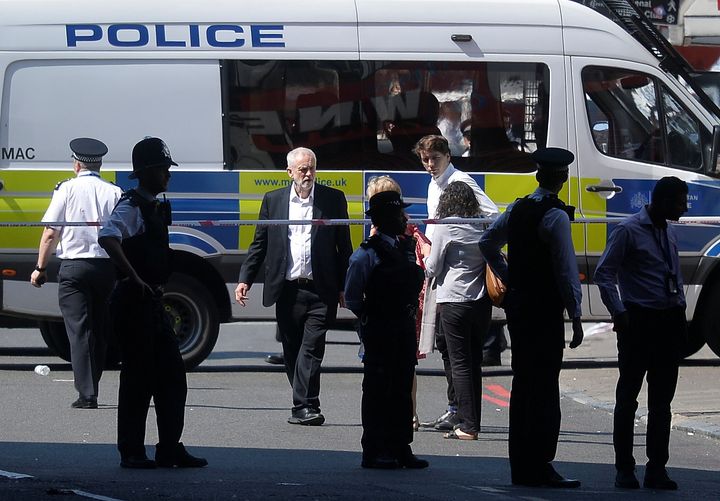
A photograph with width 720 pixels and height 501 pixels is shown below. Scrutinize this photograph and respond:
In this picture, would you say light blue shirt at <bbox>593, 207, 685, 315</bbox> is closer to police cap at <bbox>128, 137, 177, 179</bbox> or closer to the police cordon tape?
the police cordon tape

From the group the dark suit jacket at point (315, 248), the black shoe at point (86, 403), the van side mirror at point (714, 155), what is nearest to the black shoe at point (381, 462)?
the dark suit jacket at point (315, 248)

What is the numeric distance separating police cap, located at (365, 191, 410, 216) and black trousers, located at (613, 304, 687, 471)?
53.1 inches

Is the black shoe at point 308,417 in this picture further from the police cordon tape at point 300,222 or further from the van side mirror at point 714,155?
the van side mirror at point 714,155

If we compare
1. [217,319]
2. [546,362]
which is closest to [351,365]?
[217,319]

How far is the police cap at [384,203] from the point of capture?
27.3 feet

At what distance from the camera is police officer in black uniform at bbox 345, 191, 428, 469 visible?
26.9ft

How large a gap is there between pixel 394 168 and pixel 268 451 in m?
3.96

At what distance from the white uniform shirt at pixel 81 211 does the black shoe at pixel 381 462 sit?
3123 millimetres

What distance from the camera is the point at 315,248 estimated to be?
10047mm

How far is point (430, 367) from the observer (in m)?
13.5

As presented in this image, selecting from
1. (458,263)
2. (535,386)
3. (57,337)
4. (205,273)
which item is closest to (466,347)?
(458,263)

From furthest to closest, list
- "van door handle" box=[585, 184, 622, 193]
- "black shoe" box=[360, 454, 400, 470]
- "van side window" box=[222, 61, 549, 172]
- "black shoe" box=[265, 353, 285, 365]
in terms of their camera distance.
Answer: "black shoe" box=[265, 353, 285, 365], "van door handle" box=[585, 184, 622, 193], "van side window" box=[222, 61, 549, 172], "black shoe" box=[360, 454, 400, 470]

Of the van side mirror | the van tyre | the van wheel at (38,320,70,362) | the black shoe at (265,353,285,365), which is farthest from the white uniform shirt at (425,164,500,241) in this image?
the van wheel at (38,320,70,362)

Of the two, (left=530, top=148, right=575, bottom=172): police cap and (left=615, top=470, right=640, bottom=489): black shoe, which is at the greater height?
(left=530, top=148, right=575, bottom=172): police cap
